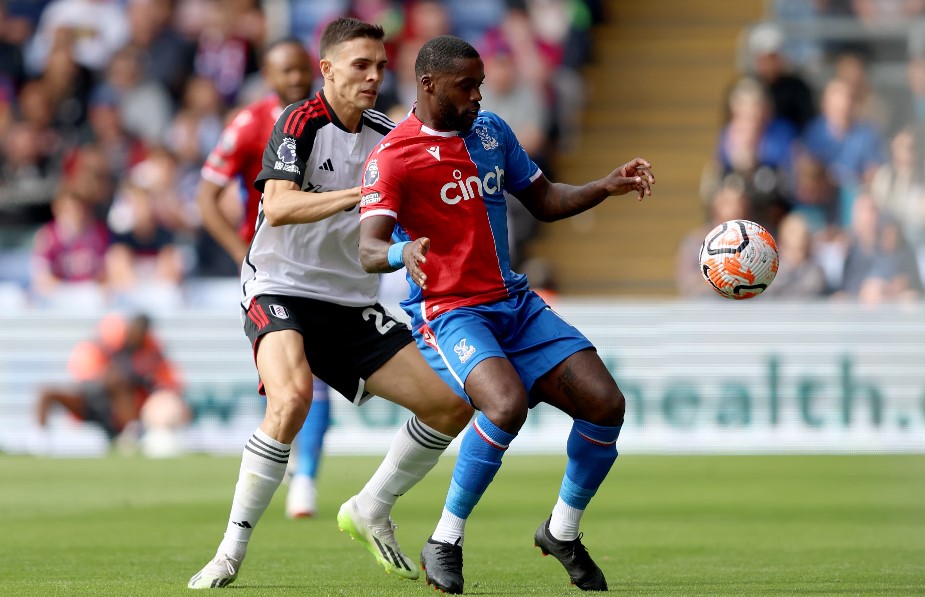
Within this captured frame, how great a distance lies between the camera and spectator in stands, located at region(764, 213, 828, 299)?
15.6 metres

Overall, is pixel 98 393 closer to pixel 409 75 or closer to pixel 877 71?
pixel 409 75

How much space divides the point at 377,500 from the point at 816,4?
12.4m

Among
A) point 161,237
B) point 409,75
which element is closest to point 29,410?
point 161,237

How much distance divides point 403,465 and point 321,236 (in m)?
1.16

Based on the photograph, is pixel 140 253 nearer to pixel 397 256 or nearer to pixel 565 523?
pixel 565 523

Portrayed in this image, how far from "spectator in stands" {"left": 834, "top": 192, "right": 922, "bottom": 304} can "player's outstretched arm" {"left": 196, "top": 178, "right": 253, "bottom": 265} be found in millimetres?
7925

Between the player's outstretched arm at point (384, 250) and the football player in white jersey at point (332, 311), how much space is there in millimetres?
343

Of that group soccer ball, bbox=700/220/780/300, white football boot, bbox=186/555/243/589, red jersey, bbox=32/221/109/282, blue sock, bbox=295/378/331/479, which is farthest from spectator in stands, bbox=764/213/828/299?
white football boot, bbox=186/555/243/589

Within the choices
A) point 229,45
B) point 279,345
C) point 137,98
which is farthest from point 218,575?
point 137,98

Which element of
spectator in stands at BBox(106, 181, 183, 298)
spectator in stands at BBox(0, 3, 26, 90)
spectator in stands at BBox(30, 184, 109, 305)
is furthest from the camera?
spectator in stands at BBox(0, 3, 26, 90)

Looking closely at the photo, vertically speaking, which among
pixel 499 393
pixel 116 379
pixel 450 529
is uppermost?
pixel 499 393

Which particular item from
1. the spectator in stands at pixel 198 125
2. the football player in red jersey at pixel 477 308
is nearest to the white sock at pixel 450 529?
the football player in red jersey at pixel 477 308

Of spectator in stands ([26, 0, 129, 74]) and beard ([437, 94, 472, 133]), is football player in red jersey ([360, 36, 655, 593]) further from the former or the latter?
spectator in stands ([26, 0, 129, 74])

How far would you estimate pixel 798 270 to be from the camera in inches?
616
